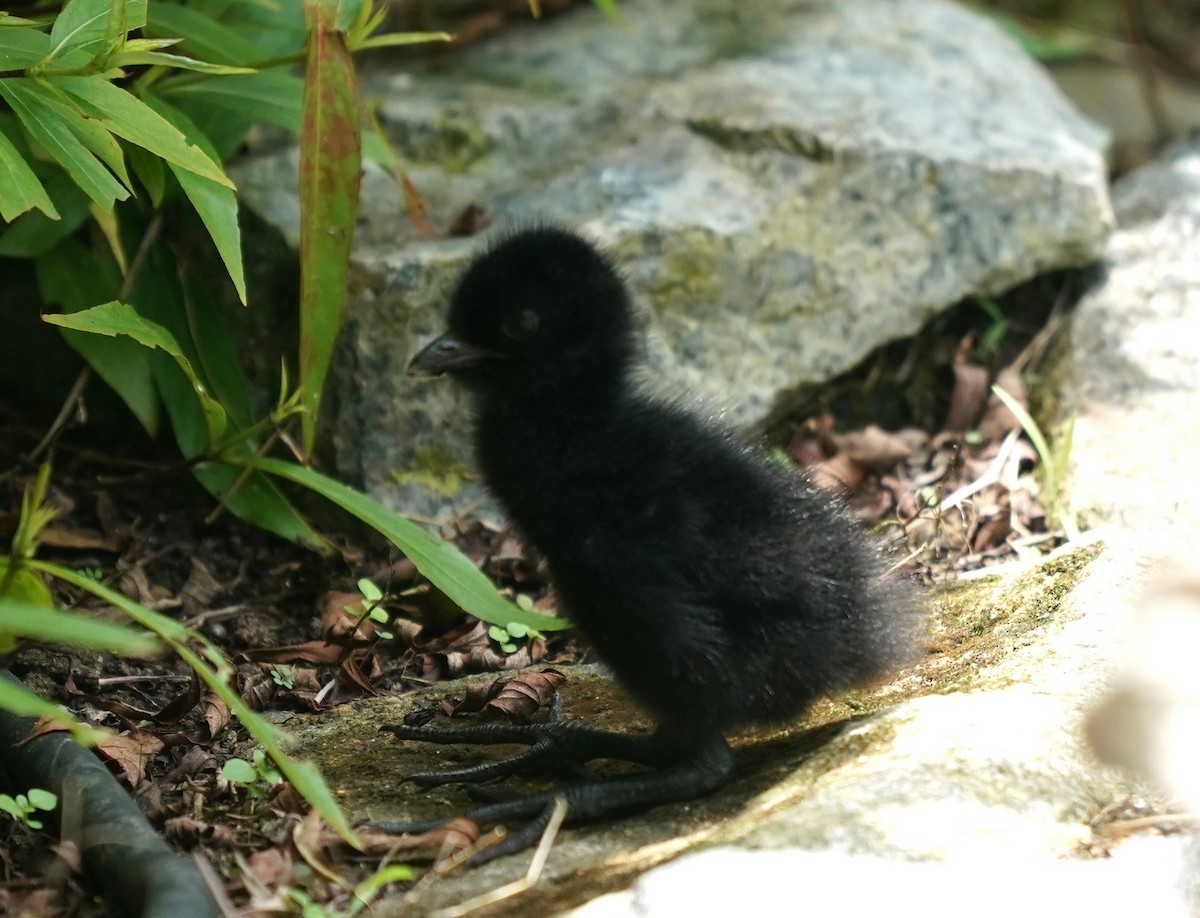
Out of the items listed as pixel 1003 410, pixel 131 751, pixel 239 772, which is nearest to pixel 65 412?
pixel 131 751

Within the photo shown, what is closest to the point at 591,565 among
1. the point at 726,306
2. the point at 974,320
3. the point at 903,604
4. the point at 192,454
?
the point at 903,604

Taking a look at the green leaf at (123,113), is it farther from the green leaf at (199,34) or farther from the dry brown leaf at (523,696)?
the dry brown leaf at (523,696)

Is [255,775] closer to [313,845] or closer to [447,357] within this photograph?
[313,845]

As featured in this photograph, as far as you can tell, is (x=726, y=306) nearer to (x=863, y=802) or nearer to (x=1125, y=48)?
(x=863, y=802)

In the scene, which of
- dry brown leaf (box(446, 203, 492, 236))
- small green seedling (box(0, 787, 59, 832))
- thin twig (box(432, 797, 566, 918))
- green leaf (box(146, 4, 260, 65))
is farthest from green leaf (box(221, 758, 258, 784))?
dry brown leaf (box(446, 203, 492, 236))

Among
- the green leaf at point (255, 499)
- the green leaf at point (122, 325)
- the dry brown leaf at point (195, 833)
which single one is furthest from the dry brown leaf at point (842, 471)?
the dry brown leaf at point (195, 833)

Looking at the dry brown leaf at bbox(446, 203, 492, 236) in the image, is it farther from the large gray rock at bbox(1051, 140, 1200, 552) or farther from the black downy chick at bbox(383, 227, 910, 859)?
the large gray rock at bbox(1051, 140, 1200, 552)
